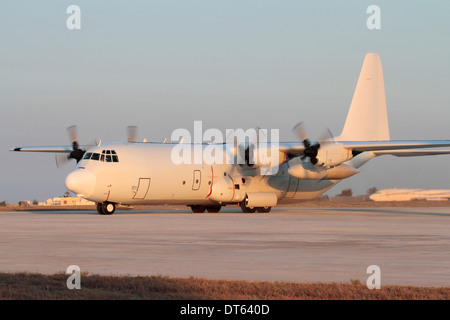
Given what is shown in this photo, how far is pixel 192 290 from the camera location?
Answer: 9.80 metres

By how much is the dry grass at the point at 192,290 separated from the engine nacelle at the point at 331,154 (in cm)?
2779

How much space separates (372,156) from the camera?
44.8 m

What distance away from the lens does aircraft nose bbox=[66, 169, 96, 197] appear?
1336 inches

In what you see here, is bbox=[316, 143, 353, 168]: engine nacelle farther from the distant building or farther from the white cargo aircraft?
the distant building

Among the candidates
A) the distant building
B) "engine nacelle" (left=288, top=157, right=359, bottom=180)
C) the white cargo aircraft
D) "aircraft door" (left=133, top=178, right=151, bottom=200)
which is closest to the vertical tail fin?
the white cargo aircraft

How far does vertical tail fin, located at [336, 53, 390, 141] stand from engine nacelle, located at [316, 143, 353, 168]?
771 centimetres

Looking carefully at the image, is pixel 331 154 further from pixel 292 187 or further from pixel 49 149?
pixel 49 149

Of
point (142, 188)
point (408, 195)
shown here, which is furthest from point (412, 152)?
point (408, 195)

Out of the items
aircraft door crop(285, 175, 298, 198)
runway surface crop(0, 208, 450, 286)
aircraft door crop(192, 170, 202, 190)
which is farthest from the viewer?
aircraft door crop(285, 175, 298, 198)

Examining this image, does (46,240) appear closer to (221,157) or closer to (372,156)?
(221,157)

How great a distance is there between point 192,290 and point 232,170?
30.6m
